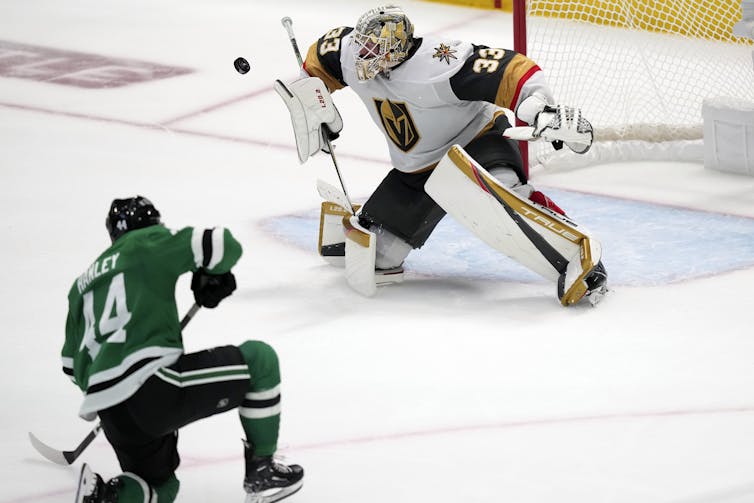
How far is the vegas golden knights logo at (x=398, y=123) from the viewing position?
13.4ft

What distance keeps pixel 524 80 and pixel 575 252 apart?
50cm

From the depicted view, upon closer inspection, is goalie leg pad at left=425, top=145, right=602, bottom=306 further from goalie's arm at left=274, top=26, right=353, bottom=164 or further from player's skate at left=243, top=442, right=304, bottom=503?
player's skate at left=243, top=442, right=304, bottom=503

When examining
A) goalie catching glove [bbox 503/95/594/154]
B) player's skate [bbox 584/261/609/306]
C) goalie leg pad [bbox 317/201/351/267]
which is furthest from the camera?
goalie leg pad [bbox 317/201/351/267]

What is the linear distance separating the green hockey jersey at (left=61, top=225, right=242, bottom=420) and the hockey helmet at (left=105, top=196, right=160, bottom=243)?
3.0 inches

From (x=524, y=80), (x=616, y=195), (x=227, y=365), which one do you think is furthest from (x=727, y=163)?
(x=227, y=365)

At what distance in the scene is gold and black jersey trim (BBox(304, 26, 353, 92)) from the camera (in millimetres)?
4219

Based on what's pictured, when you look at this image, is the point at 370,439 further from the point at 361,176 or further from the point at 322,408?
the point at 361,176

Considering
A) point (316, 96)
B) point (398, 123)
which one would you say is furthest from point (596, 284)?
point (316, 96)

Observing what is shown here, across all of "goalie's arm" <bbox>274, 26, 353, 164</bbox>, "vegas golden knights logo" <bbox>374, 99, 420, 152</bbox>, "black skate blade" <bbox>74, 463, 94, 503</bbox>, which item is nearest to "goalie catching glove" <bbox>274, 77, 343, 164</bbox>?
"goalie's arm" <bbox>274, 26, 353, 164</bbox>

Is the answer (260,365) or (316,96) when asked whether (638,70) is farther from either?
(260,365)

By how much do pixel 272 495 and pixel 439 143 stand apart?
1.67m

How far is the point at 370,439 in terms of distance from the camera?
310 centimetres

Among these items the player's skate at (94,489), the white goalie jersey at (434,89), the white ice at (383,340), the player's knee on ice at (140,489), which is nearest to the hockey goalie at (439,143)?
the white goalie jersey at (434,89)

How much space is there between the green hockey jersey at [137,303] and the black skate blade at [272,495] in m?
0.32
